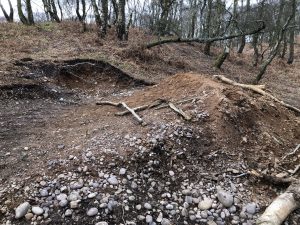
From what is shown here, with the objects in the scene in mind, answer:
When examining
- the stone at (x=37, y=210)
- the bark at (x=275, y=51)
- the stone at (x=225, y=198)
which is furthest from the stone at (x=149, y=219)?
the bark at (x=275, y=51)

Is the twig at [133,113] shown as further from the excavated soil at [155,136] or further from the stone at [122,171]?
the stone at [122,171]

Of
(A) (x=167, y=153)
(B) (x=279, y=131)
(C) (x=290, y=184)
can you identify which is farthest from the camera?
(B) (x=279, y=131)

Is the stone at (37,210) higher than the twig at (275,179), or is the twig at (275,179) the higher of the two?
the stone at (37,210)

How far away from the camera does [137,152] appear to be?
15.9 feet

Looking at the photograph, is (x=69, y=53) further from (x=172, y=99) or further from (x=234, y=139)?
(x=234, y=139)

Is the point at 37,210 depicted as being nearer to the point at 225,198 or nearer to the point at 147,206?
the point at 147,206

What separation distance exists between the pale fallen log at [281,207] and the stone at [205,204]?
26.7 inches

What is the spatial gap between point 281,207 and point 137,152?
214 cm

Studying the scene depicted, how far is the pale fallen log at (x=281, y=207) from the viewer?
3831mm

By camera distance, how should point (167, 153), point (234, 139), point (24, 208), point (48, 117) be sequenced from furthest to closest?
1. point (48, 117)
2. point (234, 139)
3. point (167, 153)
4. point (24, 208)

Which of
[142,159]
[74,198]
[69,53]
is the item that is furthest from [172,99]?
[69,53]

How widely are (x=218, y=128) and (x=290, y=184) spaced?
1.50 m

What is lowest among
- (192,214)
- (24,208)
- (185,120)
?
(192,214)

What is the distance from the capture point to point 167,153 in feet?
16.3
